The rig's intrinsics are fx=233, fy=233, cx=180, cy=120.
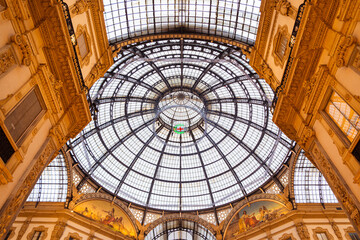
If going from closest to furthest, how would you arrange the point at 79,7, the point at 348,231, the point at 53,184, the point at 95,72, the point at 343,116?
the point at 343,116
the point at 79,7
the point at 95,72
the point at 348,231
the point at 53,184

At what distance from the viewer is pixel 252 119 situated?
31484 millimetres

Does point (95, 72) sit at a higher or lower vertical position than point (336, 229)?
higher

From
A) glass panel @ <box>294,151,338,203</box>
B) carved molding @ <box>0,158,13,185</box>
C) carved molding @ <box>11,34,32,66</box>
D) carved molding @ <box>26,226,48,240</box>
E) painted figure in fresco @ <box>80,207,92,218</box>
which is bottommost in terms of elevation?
carved molding @ <box>0,158,13,185</box>

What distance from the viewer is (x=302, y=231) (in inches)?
866

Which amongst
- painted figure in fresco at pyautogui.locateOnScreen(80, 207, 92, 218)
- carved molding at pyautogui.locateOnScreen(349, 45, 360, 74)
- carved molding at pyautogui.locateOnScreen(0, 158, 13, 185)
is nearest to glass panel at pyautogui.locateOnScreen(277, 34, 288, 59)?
carved molding at pyautogui.locateOnScreen(349, 45, 360, 74)

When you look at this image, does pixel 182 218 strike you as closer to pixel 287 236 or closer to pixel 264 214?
pixel 264 214

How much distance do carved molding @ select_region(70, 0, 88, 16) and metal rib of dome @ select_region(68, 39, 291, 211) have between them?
10.9m

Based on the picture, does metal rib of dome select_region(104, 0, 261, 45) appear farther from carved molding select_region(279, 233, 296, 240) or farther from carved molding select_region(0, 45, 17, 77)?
carved molding select_region(279, 233, 296, 240)

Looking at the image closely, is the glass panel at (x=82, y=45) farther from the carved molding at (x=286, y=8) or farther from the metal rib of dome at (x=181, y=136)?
the carved molding at (x=286, y=8)

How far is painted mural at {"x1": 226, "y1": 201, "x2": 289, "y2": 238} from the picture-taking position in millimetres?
25672

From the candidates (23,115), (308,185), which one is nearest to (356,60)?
(23,115)

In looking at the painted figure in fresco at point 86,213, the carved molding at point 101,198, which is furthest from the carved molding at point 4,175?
the painted figure in fresco at point 86,213

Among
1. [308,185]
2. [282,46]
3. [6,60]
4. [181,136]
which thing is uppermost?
[181,136]

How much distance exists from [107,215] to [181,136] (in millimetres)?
15157
